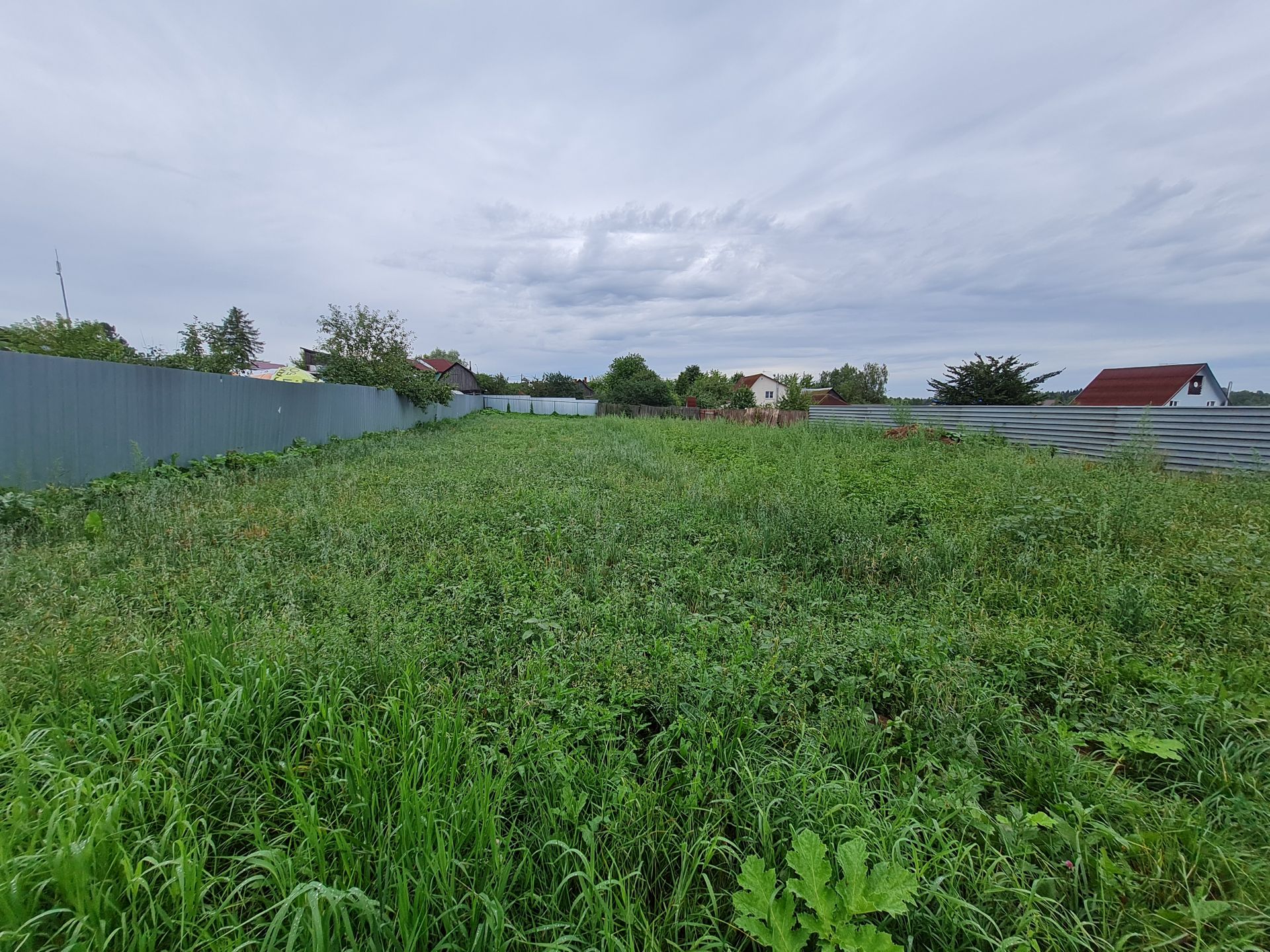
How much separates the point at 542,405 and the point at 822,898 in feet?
126

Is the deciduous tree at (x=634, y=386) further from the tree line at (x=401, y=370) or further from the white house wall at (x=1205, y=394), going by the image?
the white house wall at (x=1205, y=394)

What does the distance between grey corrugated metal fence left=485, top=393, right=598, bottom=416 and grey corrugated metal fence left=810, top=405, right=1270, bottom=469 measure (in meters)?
25.2

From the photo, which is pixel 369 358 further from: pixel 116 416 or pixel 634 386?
pixel 634 386

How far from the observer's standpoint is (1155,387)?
24.8m

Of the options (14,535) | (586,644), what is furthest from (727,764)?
(14,535)

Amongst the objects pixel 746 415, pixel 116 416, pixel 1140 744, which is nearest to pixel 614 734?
pixel 1140 744

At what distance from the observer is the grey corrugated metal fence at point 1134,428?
699 centimetres

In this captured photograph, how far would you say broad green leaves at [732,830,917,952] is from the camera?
3.84 feet

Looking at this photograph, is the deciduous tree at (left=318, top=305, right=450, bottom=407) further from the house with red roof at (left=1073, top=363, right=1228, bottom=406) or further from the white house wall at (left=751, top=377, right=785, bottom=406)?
the white house wall at (left=751, top=377, right=785, bottom=406)

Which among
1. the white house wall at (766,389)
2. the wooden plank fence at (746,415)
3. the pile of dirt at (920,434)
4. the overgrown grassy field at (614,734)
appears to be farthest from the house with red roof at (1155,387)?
the white house wall at (766,389)

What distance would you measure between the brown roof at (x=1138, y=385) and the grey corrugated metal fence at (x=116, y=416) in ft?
111

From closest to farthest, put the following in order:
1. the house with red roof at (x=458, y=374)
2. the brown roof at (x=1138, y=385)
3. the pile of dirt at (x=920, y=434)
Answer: the pile of dirt at (x=920, y=434)
the brown roof at (x=1138, y=385)
the house with red roof at (x=458, y=374)

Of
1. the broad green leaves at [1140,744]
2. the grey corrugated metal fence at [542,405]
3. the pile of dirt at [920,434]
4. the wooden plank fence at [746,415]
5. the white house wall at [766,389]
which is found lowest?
the broad green leaves at [1140,744]

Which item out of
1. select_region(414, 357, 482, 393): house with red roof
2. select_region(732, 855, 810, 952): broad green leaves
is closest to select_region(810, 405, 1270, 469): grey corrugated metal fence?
select_region(732, 855, 810, 952): broad green leaves
